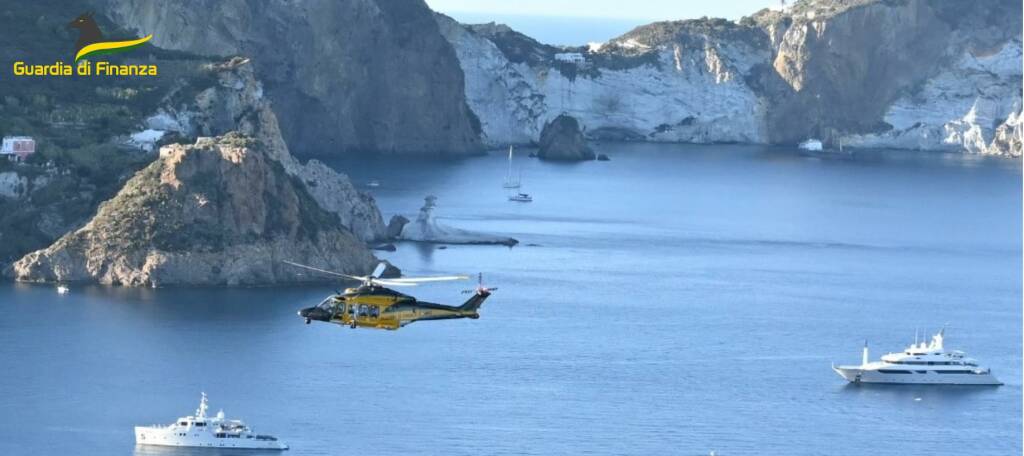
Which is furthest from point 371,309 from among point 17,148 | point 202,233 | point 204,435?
point 17,148

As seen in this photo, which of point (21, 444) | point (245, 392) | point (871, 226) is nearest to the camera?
point (21, 444)

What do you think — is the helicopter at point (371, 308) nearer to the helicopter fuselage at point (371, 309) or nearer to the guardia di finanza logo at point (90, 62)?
the helicopter fuselage at point (371, 309)

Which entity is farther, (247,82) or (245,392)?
(247,82)

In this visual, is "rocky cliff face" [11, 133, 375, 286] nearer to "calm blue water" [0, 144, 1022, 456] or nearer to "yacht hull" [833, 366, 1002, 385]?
"calm blue water" [0, 144, 1022, 456]

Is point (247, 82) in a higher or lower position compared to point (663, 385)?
higher

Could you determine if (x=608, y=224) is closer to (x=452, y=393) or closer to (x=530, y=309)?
(x=530, y=309)

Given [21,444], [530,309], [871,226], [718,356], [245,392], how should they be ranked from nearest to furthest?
[21,444] < [245,392] < [718,356] < [530,309] < [871,226]

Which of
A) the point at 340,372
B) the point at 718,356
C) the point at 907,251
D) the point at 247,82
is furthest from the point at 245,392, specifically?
the point at 907,251
